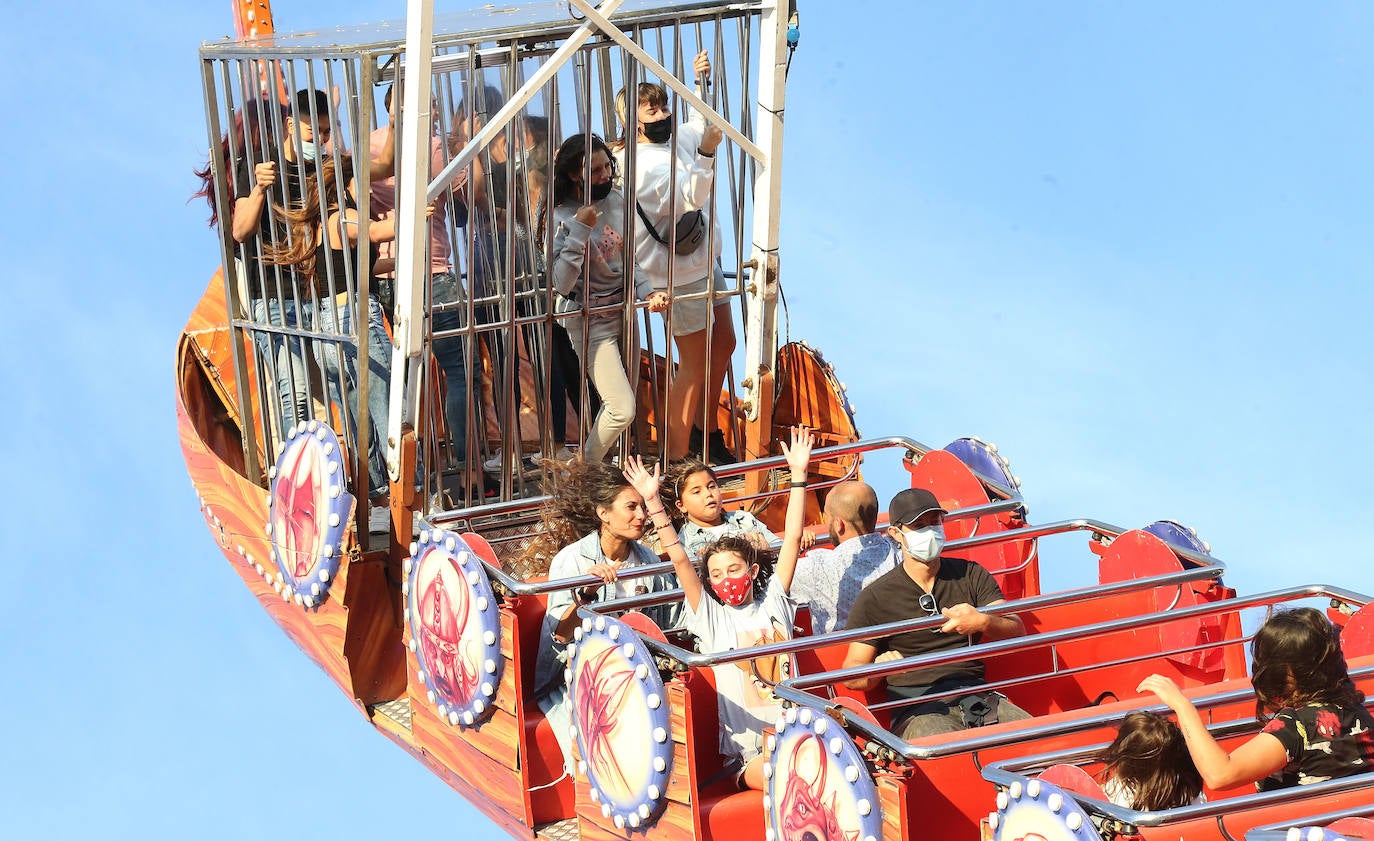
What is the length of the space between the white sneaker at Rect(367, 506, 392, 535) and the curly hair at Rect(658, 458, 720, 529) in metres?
1.13

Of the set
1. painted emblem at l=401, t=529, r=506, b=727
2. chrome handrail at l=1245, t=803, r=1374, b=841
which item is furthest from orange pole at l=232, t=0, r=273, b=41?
chrome handrail at l=1245, t=803, r=1374, b=841

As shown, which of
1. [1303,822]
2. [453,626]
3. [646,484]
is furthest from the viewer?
[453,626]

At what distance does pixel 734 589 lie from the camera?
222 inches

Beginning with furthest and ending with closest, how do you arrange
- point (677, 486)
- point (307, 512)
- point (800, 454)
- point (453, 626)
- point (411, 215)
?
1. point (307, 512)
2. point (411, 215)
3. point (453, 626)
4. point (677, 486)
5. point (800, 454)

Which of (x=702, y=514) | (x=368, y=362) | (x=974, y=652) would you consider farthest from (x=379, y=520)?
(x=974, y=652)

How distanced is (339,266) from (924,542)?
2.92 metres

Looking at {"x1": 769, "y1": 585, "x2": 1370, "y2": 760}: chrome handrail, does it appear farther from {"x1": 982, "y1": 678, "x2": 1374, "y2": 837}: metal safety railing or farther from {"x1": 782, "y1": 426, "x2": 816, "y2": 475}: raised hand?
{"x1": 782, "y1": 426, "x2": 816, "y2": 475}: raised hand

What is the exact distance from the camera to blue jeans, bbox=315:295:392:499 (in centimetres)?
722

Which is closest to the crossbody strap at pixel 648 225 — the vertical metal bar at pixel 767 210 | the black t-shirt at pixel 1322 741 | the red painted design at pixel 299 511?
the vertical metal bar at pixel 767 210

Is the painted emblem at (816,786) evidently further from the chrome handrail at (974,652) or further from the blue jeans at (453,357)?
the blue jeans at (453,357)

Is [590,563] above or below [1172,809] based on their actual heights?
above

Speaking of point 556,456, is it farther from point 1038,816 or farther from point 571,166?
point 1038,816

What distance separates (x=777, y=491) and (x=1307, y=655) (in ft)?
10.7

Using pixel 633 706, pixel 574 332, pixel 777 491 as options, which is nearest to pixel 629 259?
pixel 574 332
